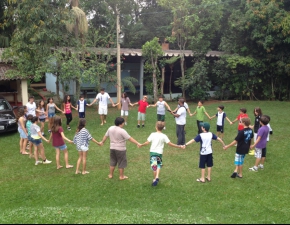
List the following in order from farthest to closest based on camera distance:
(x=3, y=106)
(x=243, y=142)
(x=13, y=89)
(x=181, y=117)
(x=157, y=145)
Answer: (x=13, y=89) < (x=3, y=106) < (x=181, y=117) < (x=243, y=142) < (x=157, y=145)

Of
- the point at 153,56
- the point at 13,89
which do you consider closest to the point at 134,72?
the point at 153,56

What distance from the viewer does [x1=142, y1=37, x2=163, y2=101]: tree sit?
18.8 metres

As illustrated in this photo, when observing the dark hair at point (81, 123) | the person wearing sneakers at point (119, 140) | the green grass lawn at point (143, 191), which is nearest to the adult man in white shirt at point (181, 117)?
the green grass lawn at point (143, 191)

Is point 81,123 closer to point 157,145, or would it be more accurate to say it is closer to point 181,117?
point 157,145

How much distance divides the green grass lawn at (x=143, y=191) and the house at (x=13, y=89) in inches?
253

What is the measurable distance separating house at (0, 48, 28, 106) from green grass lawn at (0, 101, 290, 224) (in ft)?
21.1

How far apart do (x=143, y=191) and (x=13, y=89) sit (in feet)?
45.8

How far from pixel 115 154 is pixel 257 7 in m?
17.0

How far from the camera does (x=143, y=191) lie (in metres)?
6.30

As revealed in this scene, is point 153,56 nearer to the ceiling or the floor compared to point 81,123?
nearer to the ceiling

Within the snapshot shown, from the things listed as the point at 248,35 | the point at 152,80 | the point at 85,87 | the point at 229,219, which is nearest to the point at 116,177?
the point at 229,219

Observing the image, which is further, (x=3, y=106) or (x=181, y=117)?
(x=3, y=106)

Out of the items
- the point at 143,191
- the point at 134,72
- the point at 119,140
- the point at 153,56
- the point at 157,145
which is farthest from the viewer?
the point at 134,72

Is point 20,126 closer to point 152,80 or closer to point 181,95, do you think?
point 152,80
